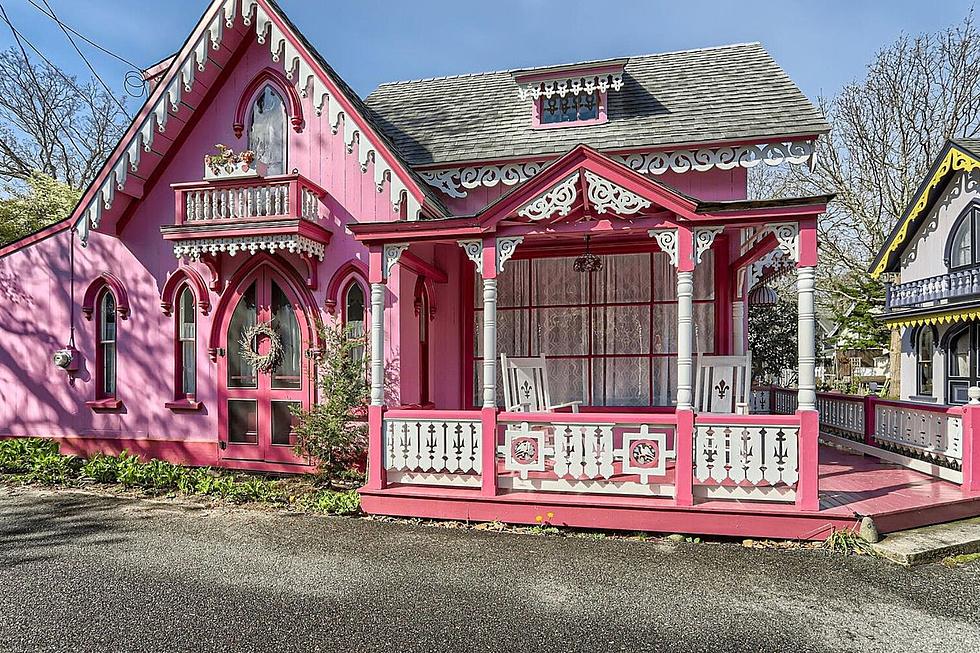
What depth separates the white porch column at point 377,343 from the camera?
673 cm

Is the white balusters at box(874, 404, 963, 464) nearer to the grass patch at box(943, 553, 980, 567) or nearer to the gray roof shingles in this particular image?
the grass patch at box(943, 553, 980, 567)

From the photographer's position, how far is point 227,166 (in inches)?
321

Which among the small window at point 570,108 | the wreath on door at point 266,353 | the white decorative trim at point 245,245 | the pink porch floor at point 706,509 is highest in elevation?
the small window at point 570,108

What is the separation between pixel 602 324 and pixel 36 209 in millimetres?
15616

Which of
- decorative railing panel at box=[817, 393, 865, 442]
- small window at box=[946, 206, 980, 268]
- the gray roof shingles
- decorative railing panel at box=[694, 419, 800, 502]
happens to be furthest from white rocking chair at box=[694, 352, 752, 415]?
small window at box=[946, 206, 980, 268]

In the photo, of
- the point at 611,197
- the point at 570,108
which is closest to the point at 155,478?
the point at 611,197

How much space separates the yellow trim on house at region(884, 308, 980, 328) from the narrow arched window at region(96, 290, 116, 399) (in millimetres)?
16933

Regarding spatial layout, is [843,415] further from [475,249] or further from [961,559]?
[475,249]

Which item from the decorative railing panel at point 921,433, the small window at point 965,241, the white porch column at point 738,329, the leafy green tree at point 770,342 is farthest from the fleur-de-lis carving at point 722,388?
the small window at point 965,241

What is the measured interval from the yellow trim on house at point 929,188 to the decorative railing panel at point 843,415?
742 cm

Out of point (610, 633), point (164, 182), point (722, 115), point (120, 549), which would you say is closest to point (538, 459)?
point (610, 633)

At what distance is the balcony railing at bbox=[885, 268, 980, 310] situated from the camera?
45.5 feet

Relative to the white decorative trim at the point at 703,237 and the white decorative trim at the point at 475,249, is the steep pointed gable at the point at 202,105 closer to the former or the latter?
the white decorative trim at the point at 475,249

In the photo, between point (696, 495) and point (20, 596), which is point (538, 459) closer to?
point (696, 495)
